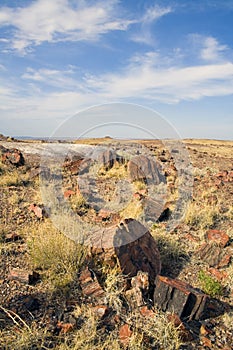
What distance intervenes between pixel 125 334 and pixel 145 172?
764 cm

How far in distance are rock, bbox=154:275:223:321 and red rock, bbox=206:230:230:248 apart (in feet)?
6.20

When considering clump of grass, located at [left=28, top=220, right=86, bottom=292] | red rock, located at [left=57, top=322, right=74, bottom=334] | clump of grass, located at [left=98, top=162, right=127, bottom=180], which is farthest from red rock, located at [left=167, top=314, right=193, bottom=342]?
clump of grass, located at [left=98, top=162, right=127, bottom=180]

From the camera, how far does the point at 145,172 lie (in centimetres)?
1068

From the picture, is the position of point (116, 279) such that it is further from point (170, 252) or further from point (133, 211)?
point (133, 211)

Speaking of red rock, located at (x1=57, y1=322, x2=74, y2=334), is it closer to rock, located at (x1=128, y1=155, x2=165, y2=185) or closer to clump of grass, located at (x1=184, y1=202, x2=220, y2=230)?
clump of grass, located at (x1=184, y1=202, x2=220, y2=230)

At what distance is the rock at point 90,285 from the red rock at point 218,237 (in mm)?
2535

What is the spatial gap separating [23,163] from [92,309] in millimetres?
8457

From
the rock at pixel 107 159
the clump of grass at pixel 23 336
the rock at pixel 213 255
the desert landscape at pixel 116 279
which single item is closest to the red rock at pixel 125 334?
the desert landscape at pixel 116 279

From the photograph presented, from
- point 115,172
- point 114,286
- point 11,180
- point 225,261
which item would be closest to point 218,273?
point 225,261

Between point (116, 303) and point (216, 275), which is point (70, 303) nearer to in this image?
point (116, 303)

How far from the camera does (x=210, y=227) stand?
659 cm

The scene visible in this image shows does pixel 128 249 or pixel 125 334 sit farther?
pixel 128 249

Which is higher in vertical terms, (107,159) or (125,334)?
(107,159)

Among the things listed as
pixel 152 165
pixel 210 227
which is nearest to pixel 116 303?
pixel 210 227
